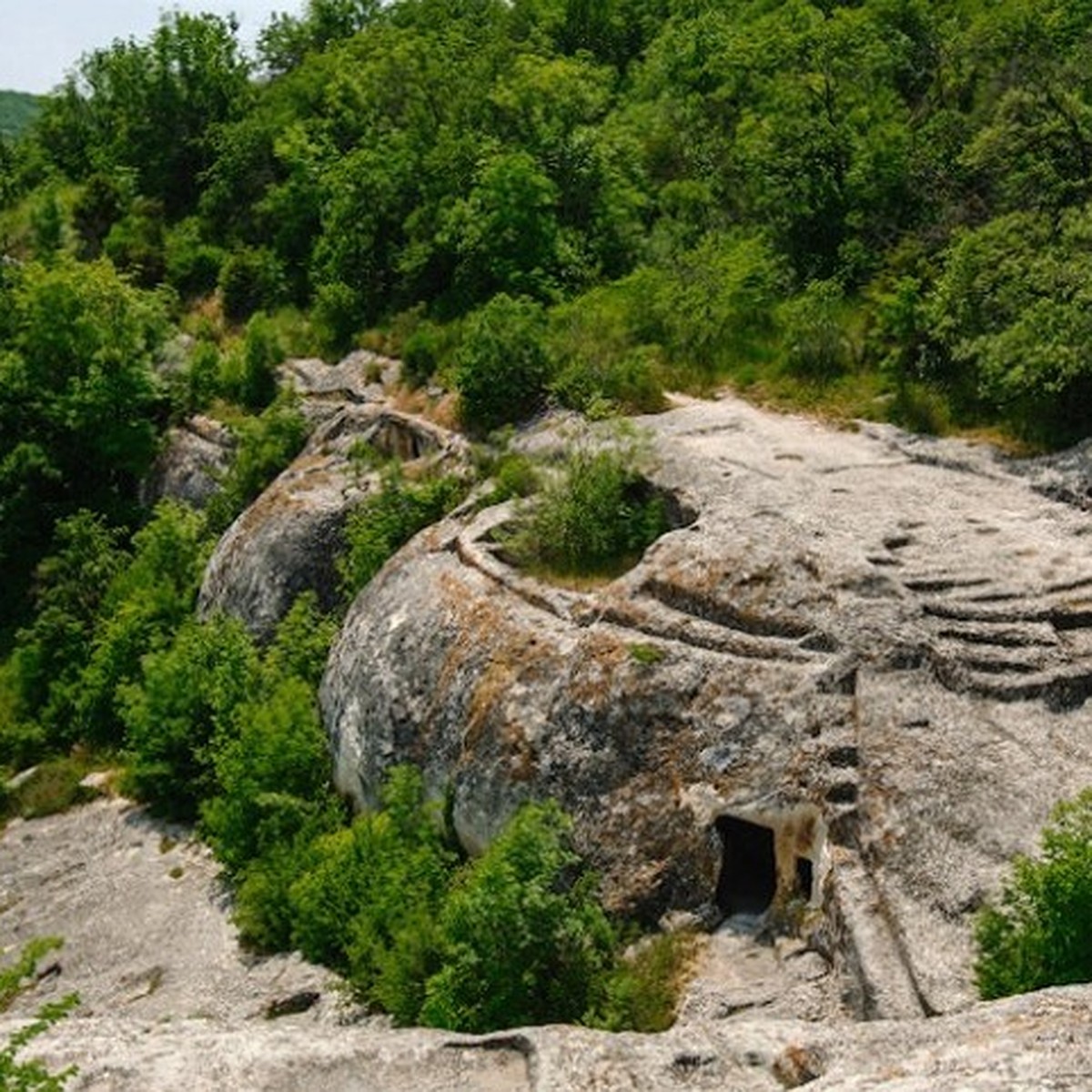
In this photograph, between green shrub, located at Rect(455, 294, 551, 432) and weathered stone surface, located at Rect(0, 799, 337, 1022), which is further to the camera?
green shrub, located at Rect(455, 294, 551, 432)

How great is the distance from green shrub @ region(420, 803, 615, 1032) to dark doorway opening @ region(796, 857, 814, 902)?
229 cm

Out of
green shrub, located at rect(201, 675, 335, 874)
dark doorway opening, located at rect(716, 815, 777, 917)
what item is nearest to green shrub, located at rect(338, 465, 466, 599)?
green shrub, located at rect(201, 675, 335, 874)

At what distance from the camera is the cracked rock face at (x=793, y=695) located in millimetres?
13719

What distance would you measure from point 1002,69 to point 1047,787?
20.6 m

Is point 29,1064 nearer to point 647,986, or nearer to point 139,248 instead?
point 647,986

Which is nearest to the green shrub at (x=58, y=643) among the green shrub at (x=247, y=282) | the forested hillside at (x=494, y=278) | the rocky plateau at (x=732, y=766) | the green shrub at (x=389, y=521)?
the forested hillside at (x=494, y=278)

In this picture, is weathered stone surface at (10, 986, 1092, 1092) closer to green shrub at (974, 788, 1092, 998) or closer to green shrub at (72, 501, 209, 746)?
green shrub at (974, 788, 1092, 998)

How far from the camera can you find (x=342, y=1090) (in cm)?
1012

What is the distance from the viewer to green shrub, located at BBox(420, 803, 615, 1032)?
1470 cm

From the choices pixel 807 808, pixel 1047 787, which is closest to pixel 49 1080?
pixel 807 808

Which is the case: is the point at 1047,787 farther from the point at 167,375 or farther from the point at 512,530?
the point at 167,375

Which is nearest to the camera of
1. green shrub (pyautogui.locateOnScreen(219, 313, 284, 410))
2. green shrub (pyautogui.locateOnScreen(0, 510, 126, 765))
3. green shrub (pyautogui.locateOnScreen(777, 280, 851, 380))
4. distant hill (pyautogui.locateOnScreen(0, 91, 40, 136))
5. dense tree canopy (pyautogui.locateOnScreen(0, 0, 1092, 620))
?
dense tree canopy (pyautogui.locateOnScreen(0, 0, 1092, 620))

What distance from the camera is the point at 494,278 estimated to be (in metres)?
31.6

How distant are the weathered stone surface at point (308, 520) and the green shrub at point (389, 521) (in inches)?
43.9
